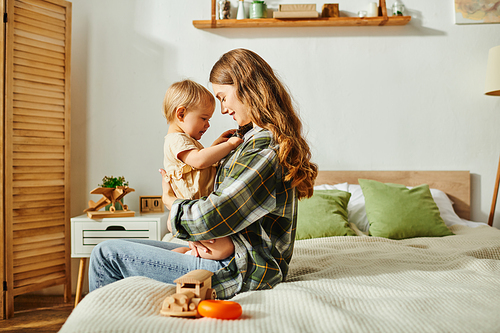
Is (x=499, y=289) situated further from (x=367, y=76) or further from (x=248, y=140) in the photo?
(x=367, y=76)

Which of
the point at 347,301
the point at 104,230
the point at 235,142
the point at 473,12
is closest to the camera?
the point at 347,301

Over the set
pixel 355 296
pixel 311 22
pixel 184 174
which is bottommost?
pixel 355 296

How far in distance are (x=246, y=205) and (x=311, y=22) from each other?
191cm

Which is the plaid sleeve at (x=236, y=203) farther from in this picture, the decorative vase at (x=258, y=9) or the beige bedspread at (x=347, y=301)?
the decorative vase at (x=258, y=9)

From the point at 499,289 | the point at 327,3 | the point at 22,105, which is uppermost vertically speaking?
the point at 327,3

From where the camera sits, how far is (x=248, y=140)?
1.08 metres

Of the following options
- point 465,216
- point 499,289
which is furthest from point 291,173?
point 465,216

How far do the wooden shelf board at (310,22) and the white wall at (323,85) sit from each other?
0.06 m

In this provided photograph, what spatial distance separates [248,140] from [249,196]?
197mm

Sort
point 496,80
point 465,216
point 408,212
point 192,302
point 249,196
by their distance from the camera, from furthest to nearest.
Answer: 1. point 465,216
2. point 496,80
3. point 408,212
4. point 249,196
5. point 192,302

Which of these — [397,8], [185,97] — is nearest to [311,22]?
[397,8]

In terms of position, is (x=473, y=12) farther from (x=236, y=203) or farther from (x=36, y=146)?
(x=36, y=146)

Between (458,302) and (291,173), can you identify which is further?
(291,173)

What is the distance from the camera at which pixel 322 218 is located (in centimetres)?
195
